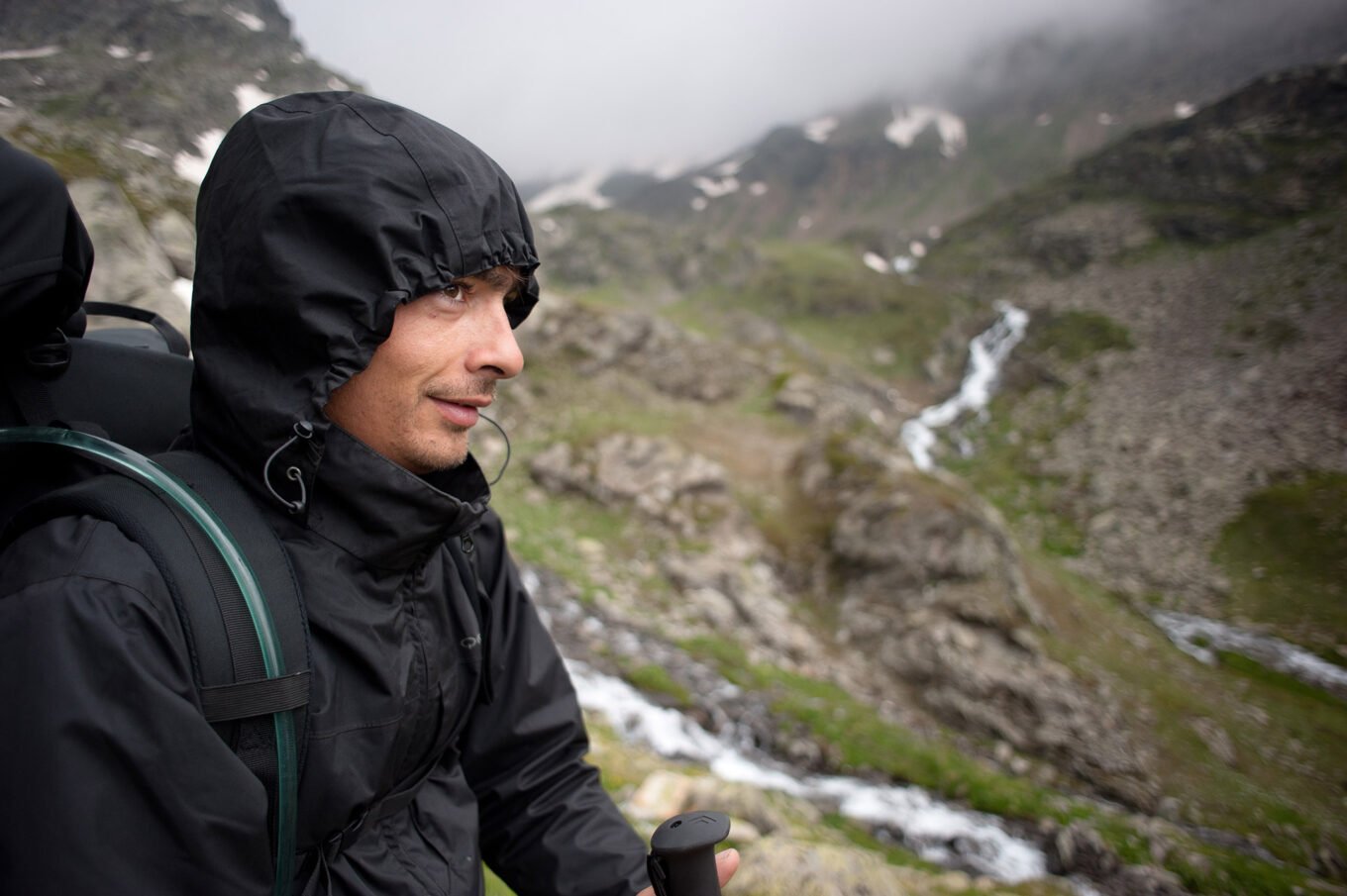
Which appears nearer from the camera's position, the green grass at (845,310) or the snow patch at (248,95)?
the snow patch at (248,95)

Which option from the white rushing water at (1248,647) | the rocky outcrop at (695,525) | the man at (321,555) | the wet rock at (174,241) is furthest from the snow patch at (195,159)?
the white rushing water at (1248,647)

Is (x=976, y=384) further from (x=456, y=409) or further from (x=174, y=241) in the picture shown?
(x=456, y=409)

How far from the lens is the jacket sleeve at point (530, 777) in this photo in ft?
8.91

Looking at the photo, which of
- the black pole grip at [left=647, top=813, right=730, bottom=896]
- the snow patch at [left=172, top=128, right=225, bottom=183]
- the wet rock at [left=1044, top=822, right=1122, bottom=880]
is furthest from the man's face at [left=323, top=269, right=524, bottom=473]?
the snow patch at [left=172, top=128, right=225, bottom=183]

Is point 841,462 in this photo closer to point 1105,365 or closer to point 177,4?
point 1105,365

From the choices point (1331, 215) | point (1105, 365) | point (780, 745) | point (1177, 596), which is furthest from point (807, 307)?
point (780, 745)

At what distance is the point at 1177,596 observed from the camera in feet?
89.5

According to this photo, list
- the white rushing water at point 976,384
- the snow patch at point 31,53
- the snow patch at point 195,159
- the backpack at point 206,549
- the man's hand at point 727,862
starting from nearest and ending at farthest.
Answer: the backpack at point 206,549
the man's hand at point 727,862
the snow patch at point 31,53
the snow patch at point 195,159
the white rushing water at point 976,384

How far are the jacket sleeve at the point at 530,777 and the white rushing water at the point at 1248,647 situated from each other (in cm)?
2724

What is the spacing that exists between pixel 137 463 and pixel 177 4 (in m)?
56.5

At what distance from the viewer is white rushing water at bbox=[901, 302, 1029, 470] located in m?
44.9

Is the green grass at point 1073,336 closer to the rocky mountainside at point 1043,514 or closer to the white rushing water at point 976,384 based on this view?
the rocky mountainside at point 1043,514

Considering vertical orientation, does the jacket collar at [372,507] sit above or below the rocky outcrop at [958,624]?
above

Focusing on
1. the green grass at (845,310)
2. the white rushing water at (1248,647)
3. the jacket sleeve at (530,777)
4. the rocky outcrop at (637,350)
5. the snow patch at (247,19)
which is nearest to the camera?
the jacket sleeve at (530,777)
